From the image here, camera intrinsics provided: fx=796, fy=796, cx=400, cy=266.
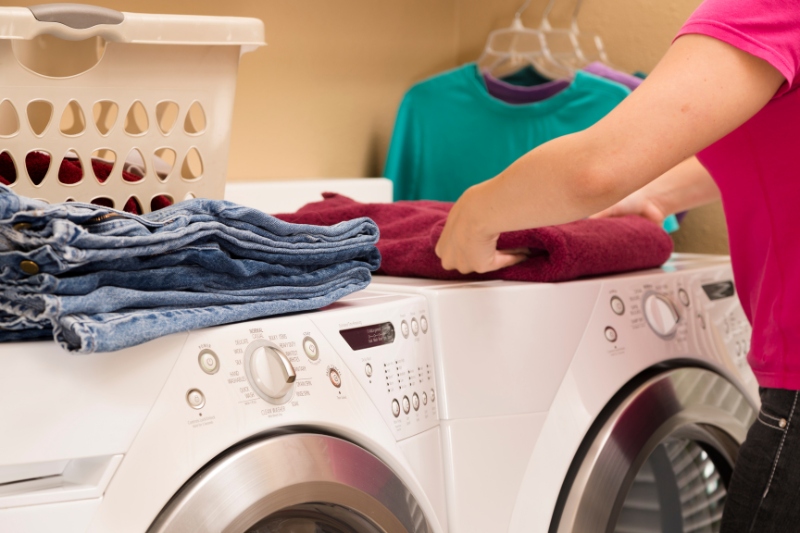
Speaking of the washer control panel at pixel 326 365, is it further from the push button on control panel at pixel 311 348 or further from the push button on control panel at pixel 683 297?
the push button on control panel at pixel 683 297

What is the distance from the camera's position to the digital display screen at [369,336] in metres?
0.75

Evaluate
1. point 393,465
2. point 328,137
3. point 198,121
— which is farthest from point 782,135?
point 328,137

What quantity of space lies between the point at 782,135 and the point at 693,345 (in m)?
0.39

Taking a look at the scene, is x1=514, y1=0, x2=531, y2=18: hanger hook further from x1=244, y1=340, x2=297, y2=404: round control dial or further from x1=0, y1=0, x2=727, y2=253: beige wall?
x1=244, y1=340, x2=297, y2=404: round control dial

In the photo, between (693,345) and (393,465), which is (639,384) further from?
(393,465)

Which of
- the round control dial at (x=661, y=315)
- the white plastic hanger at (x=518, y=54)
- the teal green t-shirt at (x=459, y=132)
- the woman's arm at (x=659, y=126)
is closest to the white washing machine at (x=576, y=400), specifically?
the round control dial at (x=661, y=315)

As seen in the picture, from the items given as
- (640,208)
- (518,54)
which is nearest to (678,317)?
(640,208)

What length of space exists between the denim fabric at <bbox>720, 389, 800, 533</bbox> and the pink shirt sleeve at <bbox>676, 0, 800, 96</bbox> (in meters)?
0.33

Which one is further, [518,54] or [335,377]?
[518,54]

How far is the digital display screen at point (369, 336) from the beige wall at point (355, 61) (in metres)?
0.74

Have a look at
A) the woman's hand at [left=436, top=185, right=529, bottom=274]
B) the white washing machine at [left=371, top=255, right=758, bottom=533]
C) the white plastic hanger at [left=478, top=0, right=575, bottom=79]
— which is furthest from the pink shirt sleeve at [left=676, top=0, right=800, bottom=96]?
the white plastic hanger at [left=478, top=0, right=575, bottom=79]

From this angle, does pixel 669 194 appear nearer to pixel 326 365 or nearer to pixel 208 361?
pixel 326 365

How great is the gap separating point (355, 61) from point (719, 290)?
2.93 feet

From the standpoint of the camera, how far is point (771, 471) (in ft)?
2.64
